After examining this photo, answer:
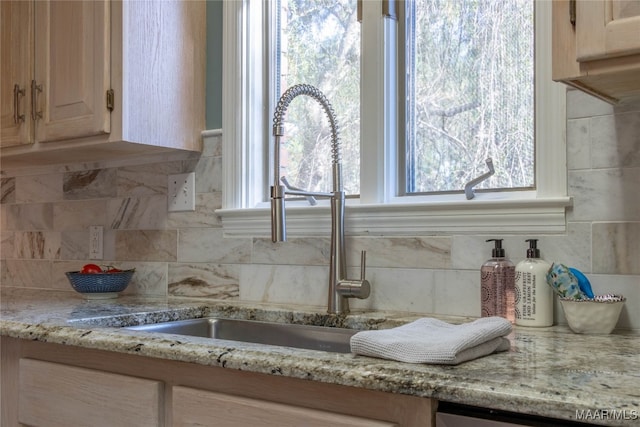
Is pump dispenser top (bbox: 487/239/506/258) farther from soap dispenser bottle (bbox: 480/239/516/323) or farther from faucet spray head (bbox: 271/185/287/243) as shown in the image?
faucet spray head (bbox: 271/185/287/243)

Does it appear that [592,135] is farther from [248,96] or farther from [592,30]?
[248,96]

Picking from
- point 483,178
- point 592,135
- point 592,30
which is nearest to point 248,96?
point 483,178

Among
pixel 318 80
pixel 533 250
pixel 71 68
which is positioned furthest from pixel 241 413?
pixel 71 68

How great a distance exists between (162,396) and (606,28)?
3.41 feet

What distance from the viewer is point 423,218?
168 cm

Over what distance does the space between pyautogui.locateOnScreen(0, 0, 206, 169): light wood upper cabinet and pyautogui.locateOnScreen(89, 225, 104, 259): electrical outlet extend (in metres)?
0.31

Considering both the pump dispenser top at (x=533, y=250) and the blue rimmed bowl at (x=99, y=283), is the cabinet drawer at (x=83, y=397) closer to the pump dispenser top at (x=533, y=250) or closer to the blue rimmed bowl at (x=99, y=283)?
the blue rimmed bowl at (x=99, y=283)

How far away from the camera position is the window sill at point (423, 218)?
151 centimetres

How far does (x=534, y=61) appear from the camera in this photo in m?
1.60

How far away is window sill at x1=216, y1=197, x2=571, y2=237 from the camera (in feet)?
4.95

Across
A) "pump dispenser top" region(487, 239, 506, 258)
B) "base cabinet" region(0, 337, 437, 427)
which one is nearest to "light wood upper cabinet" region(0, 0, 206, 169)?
"base cabinet" region(0, 337, 437, 427)

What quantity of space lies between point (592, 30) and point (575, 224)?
50cm

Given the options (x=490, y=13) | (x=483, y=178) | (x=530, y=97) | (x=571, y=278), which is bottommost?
(x=571, y=278)

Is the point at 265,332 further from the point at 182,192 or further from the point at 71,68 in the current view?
the point at 71,68
